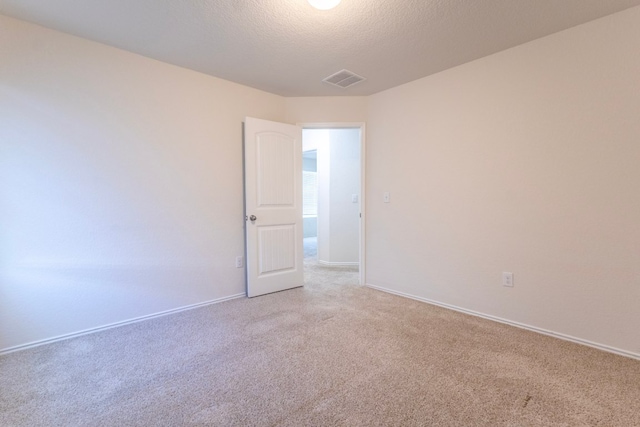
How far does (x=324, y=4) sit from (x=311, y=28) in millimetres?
333

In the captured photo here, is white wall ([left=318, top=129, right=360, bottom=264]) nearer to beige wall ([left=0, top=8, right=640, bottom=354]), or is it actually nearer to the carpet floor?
beige wall ([left=0, top=8, right=640, bottom=354])

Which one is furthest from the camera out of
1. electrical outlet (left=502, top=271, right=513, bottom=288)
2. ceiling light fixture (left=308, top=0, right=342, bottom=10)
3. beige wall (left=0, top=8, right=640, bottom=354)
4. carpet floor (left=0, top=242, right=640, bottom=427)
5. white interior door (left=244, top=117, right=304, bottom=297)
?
white interior door (left=244, top=117, right=304, bottom=297)

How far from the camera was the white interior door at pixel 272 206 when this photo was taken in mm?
3100

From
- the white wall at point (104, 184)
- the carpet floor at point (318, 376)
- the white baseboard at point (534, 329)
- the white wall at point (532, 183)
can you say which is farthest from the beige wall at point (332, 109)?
the carpet floor at point (318, 376)

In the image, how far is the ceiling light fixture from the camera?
1.74m

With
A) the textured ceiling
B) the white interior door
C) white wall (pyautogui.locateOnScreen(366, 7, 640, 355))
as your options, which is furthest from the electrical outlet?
the white interior door

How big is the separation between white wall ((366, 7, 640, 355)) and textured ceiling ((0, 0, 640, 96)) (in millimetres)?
262

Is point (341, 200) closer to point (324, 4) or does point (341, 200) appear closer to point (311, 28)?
point (311, 28)

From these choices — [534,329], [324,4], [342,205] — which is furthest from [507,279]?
[342,205]

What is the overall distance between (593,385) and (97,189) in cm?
364

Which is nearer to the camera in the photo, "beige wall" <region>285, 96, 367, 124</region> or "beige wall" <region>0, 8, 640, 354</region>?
"beige wall" <region>0, 8, 640, 354</region>

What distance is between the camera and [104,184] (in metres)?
2.33

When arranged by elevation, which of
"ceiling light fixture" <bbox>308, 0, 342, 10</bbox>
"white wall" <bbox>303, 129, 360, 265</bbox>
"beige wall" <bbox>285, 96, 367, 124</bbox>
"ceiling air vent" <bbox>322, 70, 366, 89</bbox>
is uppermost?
"ceiling air vent" <bbox>322, 70, 366, 89</bbox>

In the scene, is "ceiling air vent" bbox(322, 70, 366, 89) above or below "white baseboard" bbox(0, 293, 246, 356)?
above
